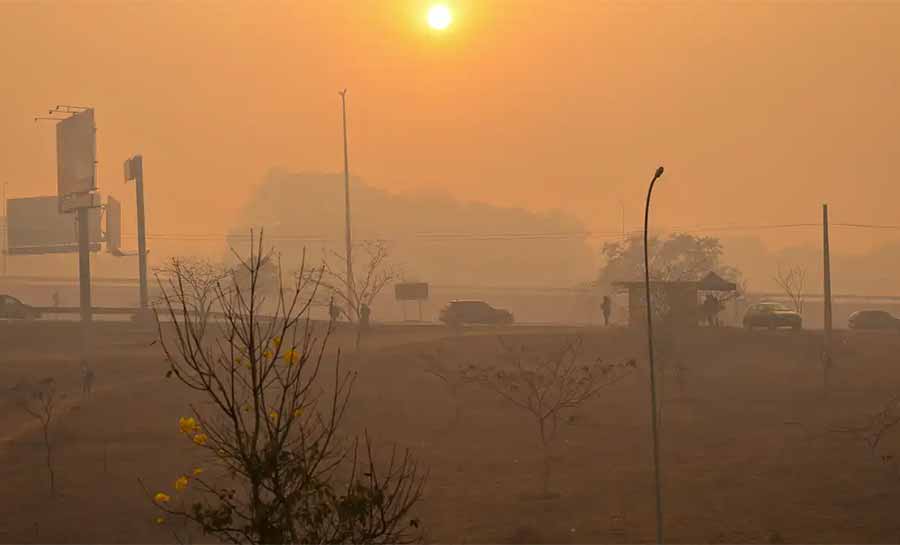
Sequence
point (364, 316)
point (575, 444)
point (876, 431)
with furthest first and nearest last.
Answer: point (364, 316), point (575, 444), point (876, 431)

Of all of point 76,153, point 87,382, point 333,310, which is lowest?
point 87,382

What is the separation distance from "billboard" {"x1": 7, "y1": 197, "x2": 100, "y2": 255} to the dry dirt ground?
30956mm

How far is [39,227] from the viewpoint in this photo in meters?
96.6

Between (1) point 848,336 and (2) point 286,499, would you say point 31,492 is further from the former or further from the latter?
(1) point 848,336

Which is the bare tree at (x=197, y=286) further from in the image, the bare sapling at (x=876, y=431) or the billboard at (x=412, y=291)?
the bare sapling at (x=876, y=431)

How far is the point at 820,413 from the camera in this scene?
153 feet

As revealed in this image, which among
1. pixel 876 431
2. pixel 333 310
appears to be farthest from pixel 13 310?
pixel 876 431

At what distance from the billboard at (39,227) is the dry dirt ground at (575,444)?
30956 millimetres

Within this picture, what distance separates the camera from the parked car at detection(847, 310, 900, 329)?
7656 centimetres

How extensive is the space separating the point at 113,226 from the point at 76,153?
1427 cm

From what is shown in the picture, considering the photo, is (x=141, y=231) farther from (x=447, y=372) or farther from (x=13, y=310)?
(x=447, y=372)

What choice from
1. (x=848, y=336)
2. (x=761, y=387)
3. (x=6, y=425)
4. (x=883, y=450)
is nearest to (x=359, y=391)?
(x=6, y=425)

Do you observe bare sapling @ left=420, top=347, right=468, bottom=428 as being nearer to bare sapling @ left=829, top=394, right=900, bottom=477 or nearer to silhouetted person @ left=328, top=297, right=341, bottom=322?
silhouetted person @ left=328, top=297, right=341, bottom=322

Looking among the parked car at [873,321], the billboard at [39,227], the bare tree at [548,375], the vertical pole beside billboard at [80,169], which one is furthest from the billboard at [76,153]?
the parked car at [873,321]
